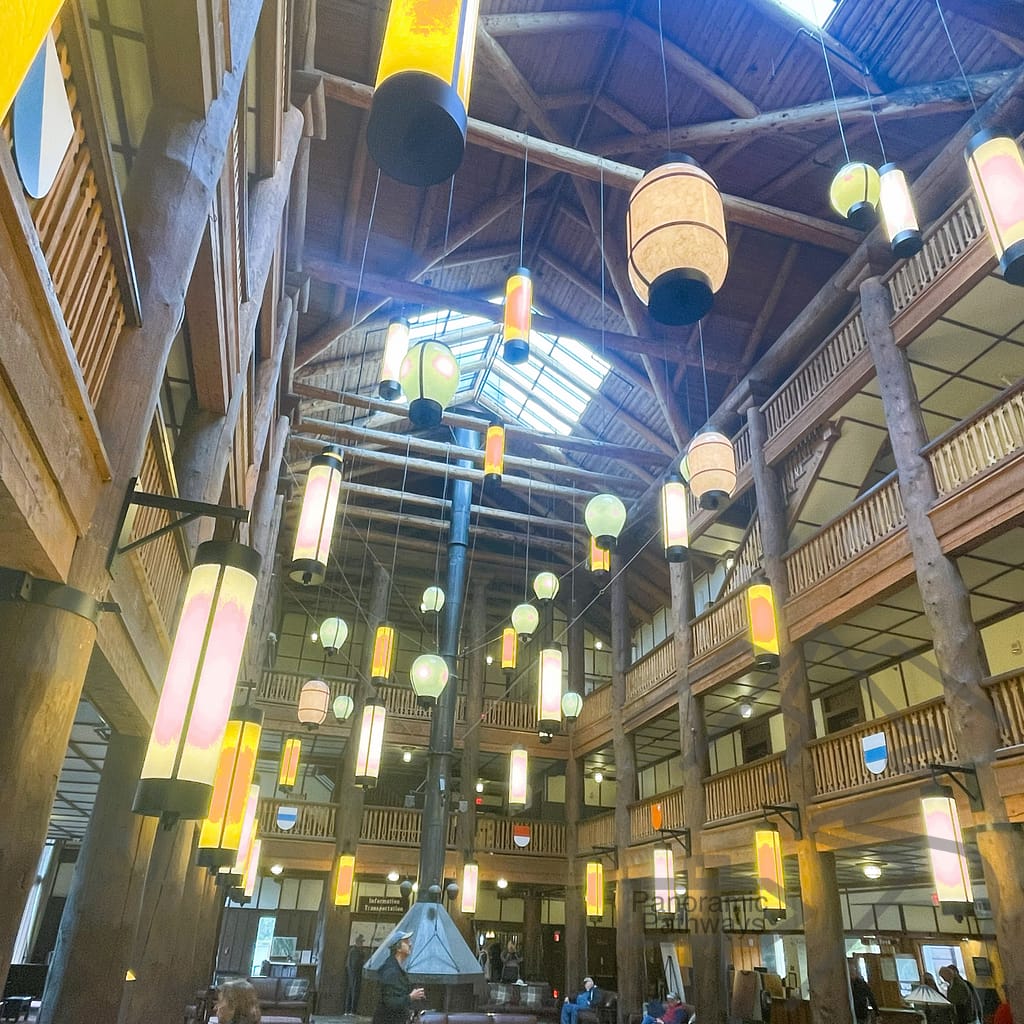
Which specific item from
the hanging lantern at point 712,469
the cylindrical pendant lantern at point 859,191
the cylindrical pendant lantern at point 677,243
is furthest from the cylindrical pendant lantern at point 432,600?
the cylindrical pendant lantern at point 677,243

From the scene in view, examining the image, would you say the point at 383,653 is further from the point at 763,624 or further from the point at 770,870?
the point at 770,870

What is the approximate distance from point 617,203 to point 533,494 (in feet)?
32.8

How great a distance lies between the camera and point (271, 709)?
1805 centimetres

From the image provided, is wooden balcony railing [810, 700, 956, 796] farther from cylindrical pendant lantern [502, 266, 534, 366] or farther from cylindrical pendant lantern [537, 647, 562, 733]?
cylindrical pendant lantern [502, 266, 534, 366]

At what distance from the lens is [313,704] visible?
45.6 feet

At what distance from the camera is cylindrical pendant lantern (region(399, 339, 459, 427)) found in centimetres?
680

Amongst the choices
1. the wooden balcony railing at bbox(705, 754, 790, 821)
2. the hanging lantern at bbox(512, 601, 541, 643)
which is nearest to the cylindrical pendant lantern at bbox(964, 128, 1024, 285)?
the wooden balcony railing at bbox(705, 754, 790, 821)

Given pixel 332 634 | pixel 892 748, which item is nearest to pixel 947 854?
pixel 892 748

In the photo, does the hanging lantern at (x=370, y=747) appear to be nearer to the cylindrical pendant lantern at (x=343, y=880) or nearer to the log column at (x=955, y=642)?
the cylindrical pendant lantern at (x=343, y=880)

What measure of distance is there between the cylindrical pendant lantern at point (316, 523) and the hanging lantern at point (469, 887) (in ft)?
40.0

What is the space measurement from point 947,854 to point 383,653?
8.72 metres

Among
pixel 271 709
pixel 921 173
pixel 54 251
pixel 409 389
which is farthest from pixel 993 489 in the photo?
pixel 271 709

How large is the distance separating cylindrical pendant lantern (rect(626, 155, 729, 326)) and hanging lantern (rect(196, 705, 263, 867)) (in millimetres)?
3746

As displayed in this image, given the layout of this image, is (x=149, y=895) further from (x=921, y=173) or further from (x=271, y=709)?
(x=921, y=173)
